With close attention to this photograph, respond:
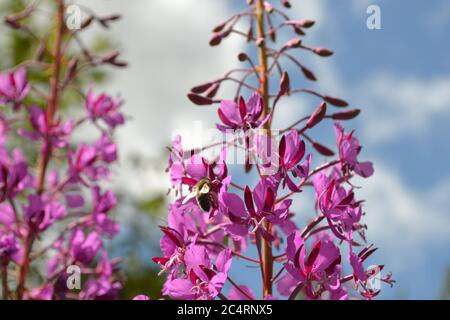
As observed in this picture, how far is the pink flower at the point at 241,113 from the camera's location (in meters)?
3.54

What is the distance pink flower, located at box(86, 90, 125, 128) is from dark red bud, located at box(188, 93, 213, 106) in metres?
2.28

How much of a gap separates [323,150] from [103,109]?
8.91 feet

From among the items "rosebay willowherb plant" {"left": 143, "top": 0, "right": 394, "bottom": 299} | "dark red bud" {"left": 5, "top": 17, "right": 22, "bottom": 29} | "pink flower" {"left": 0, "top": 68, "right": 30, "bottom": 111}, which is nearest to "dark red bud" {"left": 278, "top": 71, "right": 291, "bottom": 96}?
"rosebay willowherb plant" {"left": 143, "top": 0, "right": 394, "bottom": 299}

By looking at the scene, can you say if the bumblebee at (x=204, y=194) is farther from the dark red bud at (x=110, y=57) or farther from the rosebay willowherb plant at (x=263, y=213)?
the dark red bud at (x=110, y=57)

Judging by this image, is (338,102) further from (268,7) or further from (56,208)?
(56,208)

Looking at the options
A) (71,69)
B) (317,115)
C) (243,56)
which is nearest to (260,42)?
(243,56)

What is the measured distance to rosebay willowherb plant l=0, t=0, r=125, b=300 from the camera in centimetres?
504

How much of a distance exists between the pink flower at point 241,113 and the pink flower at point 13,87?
2.83m

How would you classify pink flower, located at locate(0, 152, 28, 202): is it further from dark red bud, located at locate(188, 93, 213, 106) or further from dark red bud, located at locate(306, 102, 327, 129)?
dark red bud, located at locate(306, 102, 327, 129)

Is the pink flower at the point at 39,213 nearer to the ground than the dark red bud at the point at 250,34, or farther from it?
nearer to the ground

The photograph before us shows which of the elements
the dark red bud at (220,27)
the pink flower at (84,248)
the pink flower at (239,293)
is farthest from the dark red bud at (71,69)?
the pink flower at (239,293)

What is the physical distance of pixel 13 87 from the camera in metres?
5.83

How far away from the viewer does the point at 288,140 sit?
3.38 m

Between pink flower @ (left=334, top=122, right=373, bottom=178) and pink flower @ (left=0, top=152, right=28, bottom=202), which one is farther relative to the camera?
pink flower @ (left=0, top=152, right=28, bottom=202)
